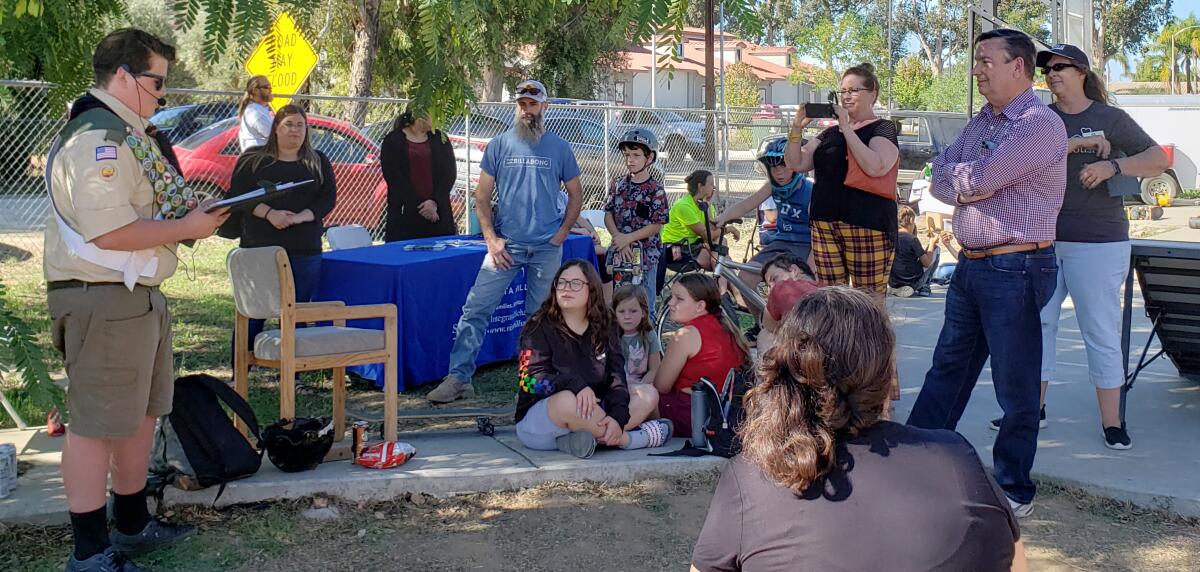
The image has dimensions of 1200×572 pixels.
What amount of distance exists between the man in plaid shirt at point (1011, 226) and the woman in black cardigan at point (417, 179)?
13.4ft

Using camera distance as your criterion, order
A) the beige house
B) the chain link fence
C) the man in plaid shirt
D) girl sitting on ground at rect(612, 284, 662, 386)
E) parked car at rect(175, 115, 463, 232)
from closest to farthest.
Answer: the man in plaid shirt
girl sitting on ground at rect(612, 284, 662, 386)
the chain link fence
the beige house
parked car at rect(175, 115, 463, 232)

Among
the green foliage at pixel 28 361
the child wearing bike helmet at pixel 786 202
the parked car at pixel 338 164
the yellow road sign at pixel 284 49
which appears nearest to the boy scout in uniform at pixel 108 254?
the green foliage at pixel 28 361

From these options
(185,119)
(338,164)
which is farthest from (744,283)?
(185,119)

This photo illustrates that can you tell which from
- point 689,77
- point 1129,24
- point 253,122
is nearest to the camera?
point 253,122

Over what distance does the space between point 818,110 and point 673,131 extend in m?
11.5

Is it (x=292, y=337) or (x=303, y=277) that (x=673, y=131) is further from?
(x=292, y=337)

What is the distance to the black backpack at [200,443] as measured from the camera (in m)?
4.46

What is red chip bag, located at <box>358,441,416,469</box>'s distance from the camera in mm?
4945

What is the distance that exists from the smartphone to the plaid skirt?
1.77 ft

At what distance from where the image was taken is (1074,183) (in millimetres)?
5152

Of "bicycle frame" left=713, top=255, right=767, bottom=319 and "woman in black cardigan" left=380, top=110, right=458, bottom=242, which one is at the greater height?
"woman in black cardigan" left=380, top=110, right=458, bottom=242

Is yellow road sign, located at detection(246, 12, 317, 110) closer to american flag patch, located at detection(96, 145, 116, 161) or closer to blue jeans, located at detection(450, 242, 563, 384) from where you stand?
american flag patch, located at detection(96, 145, 116, 161)

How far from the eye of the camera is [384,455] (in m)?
4.97

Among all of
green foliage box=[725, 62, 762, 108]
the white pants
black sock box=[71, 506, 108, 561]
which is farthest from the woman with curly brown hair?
green foliage box=[725, 62, 762, 108]
